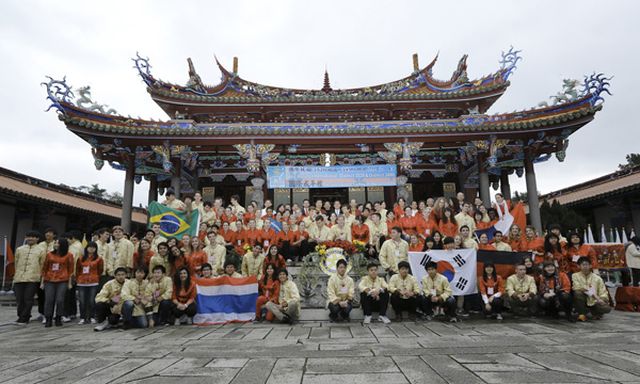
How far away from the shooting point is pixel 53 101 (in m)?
11.4

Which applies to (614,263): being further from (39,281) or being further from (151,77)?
(151,77)

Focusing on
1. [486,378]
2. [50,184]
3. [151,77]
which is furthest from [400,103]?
[50,184]

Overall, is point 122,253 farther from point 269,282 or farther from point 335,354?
point 335,354

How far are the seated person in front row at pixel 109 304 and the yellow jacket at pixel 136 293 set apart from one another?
136 mm

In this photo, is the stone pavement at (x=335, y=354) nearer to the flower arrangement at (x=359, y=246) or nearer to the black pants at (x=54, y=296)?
the black pants at (x=54, y=296)

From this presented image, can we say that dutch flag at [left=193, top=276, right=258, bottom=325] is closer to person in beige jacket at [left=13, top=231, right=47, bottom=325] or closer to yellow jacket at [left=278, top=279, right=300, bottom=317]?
yellow jacket at [left=278, top=279, right=300, bottom=317]

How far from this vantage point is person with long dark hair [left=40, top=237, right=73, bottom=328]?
6605 millimetres

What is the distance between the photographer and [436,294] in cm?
655

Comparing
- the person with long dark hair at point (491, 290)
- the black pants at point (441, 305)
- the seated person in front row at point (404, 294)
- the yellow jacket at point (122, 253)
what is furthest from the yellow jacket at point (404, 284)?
the yellow jacket at point (122, 253)

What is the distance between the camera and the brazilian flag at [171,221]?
9.02 metres

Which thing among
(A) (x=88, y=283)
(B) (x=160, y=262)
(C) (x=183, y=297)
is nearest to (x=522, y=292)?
(C) (x=183, y=297)

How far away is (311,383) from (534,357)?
8.05 ft

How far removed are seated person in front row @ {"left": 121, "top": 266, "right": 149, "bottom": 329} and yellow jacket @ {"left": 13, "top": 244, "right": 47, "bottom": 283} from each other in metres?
2.08

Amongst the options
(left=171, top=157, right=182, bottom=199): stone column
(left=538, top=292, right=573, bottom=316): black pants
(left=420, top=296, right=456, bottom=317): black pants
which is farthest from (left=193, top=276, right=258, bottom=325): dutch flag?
(left=171, top=157, right=182, bottom=199): stone column
